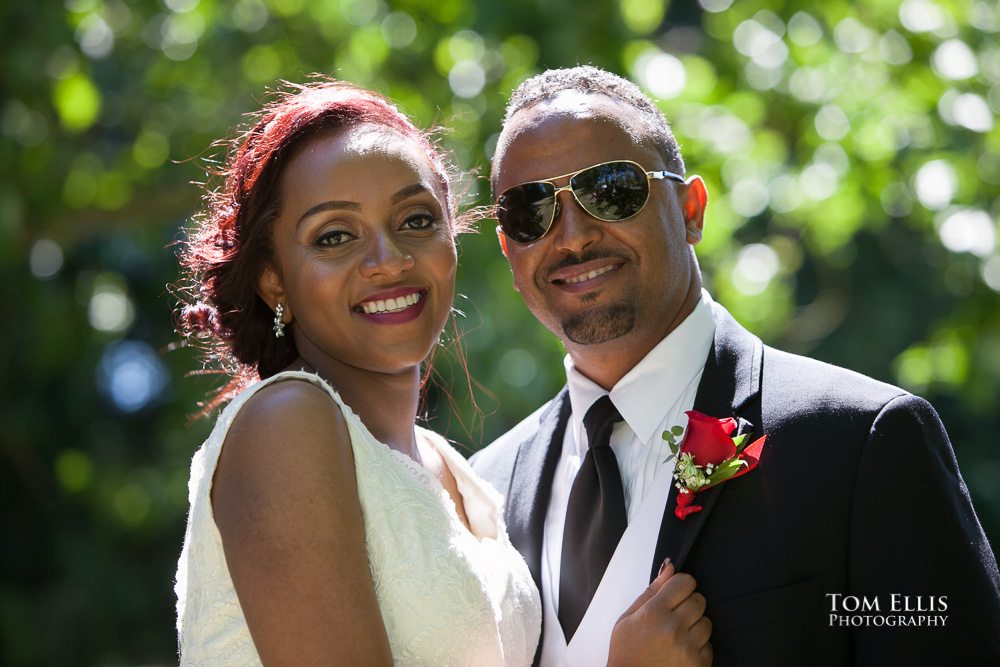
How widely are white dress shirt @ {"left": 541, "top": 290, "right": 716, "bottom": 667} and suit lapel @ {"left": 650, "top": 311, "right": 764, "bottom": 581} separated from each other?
7cm

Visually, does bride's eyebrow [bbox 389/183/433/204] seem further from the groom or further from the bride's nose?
the groom

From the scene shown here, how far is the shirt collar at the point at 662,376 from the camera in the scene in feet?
9.41

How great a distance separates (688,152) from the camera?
521cm

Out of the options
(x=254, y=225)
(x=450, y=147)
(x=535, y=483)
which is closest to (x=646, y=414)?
(x=535, y=483)

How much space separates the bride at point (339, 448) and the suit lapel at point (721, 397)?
109 mm

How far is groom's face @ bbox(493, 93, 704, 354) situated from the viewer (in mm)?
2975

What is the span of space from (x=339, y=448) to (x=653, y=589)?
0.87m

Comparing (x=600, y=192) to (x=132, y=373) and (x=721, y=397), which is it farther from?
(x=132, y=373)

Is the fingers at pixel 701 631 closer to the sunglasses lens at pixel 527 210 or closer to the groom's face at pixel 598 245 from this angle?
the groom's face at pixel 598 245

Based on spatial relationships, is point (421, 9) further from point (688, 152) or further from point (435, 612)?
point (435, 612)

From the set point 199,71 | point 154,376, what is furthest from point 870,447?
point 154,376

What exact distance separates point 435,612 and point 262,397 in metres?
0.65

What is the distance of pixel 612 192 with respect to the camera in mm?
2969

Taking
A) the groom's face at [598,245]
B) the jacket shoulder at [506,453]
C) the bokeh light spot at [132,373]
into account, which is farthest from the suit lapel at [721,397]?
the bokeh light spot at [132,373]
